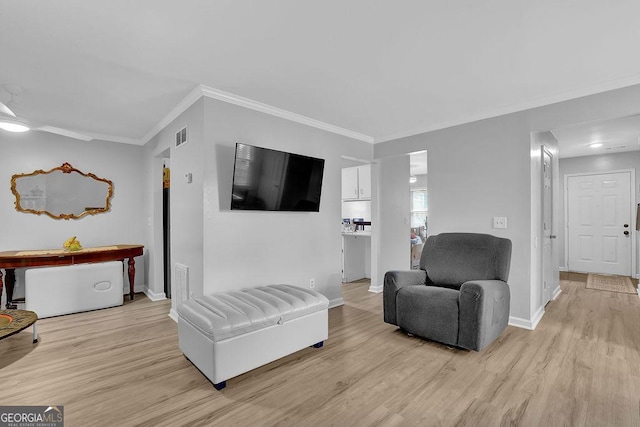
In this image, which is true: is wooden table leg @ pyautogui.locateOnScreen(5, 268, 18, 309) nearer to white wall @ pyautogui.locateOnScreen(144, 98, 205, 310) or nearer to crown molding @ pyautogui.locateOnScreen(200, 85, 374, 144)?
white wall @ pyautogui.locateOnScreen(144, 98, 205, 310)

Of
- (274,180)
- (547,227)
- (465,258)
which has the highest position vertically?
(274,180)

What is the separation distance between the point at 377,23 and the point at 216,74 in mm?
1388

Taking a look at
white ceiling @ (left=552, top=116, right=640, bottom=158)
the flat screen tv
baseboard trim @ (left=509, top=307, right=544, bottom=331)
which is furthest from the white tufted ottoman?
white ceiling @ (left=552, top=116, right=640, bottom=158)

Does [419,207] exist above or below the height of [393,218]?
above

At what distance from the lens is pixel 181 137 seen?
3.35 meters

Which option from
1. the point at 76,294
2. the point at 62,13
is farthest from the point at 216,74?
the point at 76,294

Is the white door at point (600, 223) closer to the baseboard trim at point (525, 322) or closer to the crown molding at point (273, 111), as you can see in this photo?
the baseboard trim at point (525, 322)

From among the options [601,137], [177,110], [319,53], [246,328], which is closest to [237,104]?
[177,110]

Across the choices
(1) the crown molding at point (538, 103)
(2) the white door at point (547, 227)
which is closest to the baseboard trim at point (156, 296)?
(1) the crown molding at point (538, 103)

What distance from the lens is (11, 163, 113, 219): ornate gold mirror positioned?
12.9 feet

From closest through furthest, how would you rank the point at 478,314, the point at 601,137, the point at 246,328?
1. the point at 246,328
2. the point at 478,314
3. the point at 601,137

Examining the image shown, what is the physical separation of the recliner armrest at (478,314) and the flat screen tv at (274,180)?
1888 millimetres

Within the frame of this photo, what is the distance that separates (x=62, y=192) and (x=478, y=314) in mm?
5175

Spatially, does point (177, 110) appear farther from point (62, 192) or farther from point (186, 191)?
point (62, 192)
